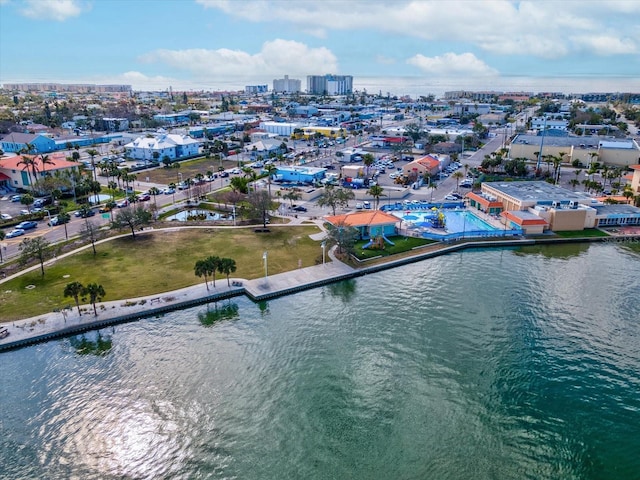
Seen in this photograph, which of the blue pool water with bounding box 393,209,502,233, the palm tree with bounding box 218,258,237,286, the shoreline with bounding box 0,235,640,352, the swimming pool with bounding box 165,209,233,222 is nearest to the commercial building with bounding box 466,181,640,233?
the blue pool water with bounding box 393,209,502,233

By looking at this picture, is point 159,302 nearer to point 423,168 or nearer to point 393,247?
point 393,247

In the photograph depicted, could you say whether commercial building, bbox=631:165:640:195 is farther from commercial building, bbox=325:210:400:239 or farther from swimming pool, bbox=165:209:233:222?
swimming pool, bbox=165:209:233:222

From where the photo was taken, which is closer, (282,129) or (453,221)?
(453,221)

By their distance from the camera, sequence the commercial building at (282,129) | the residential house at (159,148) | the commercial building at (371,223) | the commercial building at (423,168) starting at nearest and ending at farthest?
the commercial building at (371,223) → the commercial building at (423,168) → the residential house at (159,148) → the commercial building at (282,129)

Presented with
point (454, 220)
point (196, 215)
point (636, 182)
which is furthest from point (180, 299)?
point (636, 182)

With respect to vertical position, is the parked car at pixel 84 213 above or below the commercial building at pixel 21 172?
below

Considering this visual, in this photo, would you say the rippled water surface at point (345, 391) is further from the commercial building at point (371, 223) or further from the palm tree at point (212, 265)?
the commercial building at point (371, 223)

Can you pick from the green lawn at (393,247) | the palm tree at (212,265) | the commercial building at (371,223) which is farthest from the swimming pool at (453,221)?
the palm tree at (212,265)
